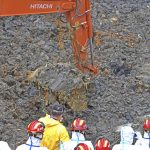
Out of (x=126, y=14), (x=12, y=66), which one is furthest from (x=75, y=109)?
(x=126, y=14)

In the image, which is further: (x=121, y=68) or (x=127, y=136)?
(x=121, y=68)

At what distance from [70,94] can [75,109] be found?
1.27 ft

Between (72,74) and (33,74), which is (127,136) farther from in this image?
(33,74)

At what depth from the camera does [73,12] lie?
12141mm

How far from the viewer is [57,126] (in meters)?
9.84

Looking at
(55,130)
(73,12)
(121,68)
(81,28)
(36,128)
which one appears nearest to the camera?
(36,128)

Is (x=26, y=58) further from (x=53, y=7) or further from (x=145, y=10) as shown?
(x=145, y=10)

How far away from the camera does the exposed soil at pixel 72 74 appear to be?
1384cm

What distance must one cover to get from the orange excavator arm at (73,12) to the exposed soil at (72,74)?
4.16 feet

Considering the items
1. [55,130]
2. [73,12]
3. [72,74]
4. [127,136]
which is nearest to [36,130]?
[55,130]

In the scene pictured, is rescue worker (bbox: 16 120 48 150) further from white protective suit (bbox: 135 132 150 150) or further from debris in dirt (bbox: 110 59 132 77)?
debris in dirt (bbox: 110 59 132 77)

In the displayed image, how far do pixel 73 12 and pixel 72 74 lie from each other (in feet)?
8.45

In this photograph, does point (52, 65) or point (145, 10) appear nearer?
point (52, 65)

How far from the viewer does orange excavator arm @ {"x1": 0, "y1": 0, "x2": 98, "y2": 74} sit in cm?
1145
